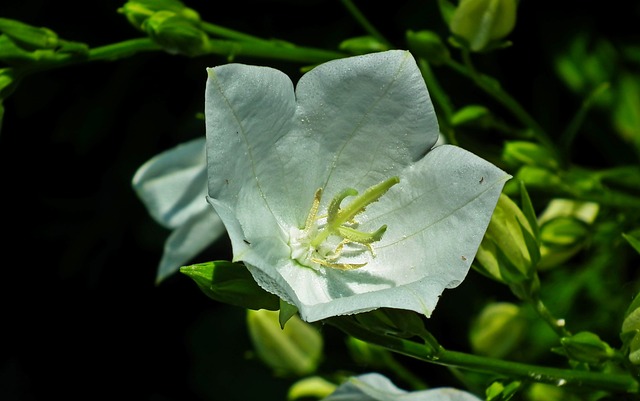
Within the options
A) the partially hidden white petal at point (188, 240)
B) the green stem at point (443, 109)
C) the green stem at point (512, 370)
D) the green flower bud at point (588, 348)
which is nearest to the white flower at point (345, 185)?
the green stem at point (512, 370)

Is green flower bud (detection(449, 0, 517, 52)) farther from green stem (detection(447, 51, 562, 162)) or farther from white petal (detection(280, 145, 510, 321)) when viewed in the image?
white petal (detection(280, 145, 510, 321))

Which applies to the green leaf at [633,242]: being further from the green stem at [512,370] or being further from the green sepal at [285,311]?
the green sepal at [285,311]

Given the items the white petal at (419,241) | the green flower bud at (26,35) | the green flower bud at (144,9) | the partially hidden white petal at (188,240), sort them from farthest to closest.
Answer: the partially hidden white petal at (188,240) < the green flower bud at (144,9) < the green flower bud at (26,35) < the white petal at (419,241)

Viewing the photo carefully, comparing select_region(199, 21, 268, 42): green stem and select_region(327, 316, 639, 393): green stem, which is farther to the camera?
select_region(199, 21, 268, 42): green stem

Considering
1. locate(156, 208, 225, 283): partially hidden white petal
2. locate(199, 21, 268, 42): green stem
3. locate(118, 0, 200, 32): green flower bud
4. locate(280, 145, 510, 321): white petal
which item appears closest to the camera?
locate(280, 145, 510, 321): white petal

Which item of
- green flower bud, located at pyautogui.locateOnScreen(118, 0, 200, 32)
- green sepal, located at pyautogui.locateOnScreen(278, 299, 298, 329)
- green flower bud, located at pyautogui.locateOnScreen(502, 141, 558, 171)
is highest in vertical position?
green flower bud, located at pyautogui.locateOnScreen(118, 0, 200, 32)

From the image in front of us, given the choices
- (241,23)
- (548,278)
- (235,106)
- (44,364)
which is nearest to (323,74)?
(235,106)

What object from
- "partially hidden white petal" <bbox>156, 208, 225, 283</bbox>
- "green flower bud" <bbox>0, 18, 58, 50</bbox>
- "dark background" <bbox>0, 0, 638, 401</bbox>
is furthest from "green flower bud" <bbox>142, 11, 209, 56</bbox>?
"partially hidden white petal" <bbox>156, 208, 225, 283</bbox>
